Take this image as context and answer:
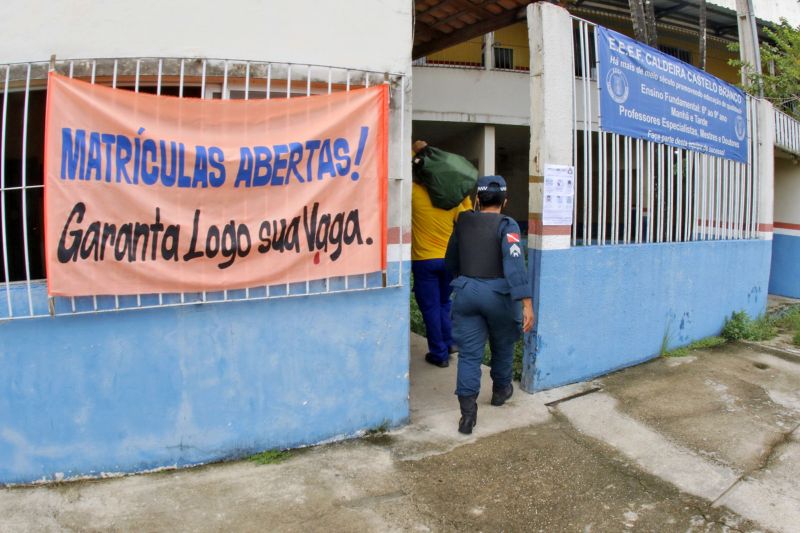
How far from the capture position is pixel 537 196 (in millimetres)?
4262

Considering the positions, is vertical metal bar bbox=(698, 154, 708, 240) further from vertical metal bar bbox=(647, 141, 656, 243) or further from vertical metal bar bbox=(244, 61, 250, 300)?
vertical metal bar bbox=(244, 61, 250, 300)

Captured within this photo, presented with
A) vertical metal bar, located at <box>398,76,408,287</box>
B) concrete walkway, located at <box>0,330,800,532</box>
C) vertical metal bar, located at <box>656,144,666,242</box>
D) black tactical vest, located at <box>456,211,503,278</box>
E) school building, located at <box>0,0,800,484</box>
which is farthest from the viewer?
vertical metal bar, located at <box>656,144,666,242</box>

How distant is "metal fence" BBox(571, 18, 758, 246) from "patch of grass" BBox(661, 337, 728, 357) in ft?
3.59

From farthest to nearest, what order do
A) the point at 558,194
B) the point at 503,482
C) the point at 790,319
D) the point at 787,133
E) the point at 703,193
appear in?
1. the point at 787,133
2. the point at 790,319
3. the point at 703,193
4. the point at 558,194
5. the point at 503,482

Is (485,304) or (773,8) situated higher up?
(773,8)

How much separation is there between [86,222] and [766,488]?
388cm

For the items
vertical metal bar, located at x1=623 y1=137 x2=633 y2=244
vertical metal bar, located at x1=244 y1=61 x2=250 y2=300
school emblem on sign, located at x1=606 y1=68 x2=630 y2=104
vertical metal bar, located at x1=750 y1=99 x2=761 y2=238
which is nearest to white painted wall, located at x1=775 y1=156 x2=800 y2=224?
vertical metal bar, located at x1=750 y1=99 x2=761 y2=238

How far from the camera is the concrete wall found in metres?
8.86

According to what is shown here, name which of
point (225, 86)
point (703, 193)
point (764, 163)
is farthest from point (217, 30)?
point (764, 163)

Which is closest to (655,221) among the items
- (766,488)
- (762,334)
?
(762,334)

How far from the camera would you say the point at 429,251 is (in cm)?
476

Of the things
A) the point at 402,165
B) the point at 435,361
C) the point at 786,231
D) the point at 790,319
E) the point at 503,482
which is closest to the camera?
the point at 503,482

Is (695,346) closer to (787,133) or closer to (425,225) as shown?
(425,225)

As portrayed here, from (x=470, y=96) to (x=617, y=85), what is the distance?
20.7ft
